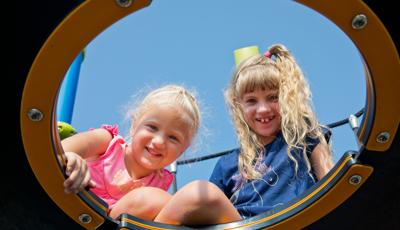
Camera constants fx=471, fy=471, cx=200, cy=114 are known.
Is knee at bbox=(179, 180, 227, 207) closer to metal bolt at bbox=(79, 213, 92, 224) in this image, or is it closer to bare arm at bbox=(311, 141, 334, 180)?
metal bolt at bbox=(79, 213, 92, 224)

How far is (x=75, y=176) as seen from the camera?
703 mm

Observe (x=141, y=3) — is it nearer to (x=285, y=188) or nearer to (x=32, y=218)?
(x=32, y=218)

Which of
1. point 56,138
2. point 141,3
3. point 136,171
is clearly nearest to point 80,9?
point 141,3

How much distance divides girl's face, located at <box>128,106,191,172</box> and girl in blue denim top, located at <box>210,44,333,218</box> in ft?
0.66

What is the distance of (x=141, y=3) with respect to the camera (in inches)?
23.0

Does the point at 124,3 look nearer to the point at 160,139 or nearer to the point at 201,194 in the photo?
the point at 201,194

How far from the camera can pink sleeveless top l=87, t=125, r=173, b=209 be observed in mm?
1105

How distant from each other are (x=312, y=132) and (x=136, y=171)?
486mm

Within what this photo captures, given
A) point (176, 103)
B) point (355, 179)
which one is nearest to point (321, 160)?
point (176, 103)

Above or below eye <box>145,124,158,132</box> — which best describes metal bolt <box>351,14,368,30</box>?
below

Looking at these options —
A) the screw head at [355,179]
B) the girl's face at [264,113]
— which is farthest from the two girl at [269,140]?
the screw head at [355,179]

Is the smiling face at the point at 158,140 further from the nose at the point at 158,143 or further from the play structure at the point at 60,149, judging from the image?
the play structure at the point at 60,149

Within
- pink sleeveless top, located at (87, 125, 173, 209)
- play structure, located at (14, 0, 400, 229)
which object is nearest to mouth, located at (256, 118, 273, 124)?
pink sleeveless top, located at (87, 125, 173, 209)

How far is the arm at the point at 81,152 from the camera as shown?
0.70 meters
